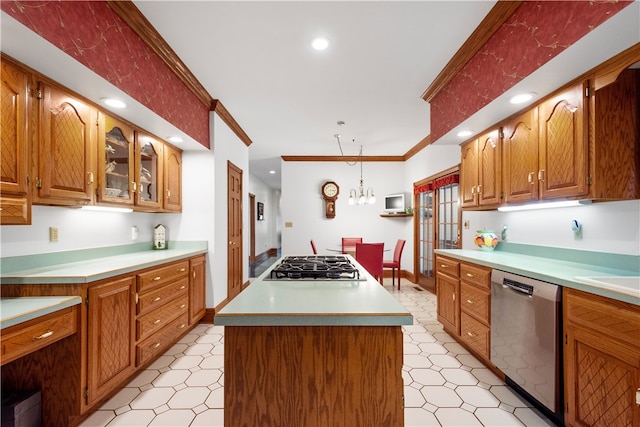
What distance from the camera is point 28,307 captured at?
1.43 m

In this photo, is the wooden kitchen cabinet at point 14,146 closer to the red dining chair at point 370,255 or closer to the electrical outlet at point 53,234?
the electrical outlet at point 53,234

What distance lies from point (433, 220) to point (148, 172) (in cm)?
422

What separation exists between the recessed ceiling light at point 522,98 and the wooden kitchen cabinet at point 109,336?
3.04m

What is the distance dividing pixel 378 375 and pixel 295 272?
0.69m

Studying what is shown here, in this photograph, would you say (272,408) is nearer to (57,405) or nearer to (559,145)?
(57,405)

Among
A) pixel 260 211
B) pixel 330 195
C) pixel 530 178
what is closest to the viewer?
pixel 530 178

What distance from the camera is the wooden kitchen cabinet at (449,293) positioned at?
2.77m

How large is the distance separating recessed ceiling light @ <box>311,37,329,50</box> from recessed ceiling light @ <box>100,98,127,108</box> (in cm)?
149

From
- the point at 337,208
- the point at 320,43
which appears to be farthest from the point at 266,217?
the point at 320,43

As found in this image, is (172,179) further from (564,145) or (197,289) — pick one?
(564,145)

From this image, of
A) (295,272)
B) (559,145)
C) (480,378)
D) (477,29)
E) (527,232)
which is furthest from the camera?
(527,232)

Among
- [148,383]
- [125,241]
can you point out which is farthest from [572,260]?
[125,241]

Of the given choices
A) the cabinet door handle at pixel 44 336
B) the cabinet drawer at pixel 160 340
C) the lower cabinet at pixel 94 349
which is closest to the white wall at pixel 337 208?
the cabinet drawer at pixel 160 340

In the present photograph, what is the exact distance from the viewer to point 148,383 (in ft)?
7.11
